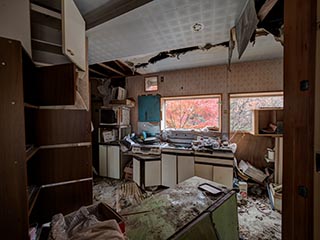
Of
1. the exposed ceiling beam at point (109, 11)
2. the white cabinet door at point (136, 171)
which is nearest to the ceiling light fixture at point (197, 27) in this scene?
the exposed ceiling beam at point (109, 11)

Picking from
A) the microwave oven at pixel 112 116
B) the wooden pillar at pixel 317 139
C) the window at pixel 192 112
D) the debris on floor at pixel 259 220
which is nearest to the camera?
the wooden pillar at pixel 317 139

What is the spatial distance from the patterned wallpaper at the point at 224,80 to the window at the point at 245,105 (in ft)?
0.37

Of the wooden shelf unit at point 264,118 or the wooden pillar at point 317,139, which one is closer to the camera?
the wooden pillar at point 317,139

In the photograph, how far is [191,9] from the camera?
1494 millimetres

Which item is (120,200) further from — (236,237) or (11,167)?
(11,167)

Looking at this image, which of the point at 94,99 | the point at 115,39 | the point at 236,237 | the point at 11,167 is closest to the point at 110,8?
the point at 115,39

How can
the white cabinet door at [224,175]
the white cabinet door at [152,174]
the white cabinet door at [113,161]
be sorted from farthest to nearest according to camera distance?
the white cabinet door at [113,161] → the white cabinet door at [152,174] → the white cabinet door at [224,175]

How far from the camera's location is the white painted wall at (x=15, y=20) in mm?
1205

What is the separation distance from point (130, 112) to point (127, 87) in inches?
25.7

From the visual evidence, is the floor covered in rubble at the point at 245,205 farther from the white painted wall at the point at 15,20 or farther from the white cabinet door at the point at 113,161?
the white painted wall at the point at 15,20

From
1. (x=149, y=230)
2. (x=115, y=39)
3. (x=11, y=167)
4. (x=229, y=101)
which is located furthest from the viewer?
(x=229, y=101)

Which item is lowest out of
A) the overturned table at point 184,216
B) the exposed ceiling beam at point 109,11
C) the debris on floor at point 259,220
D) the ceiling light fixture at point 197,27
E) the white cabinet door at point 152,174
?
the debris on floor at point 259,220

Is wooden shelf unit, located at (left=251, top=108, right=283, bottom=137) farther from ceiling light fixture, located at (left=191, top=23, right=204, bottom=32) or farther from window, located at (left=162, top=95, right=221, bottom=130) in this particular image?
ceiling light fixture, located at (left=191, top=23, right=204, bottom=32)

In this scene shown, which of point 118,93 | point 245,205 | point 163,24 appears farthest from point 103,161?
point 163,24
